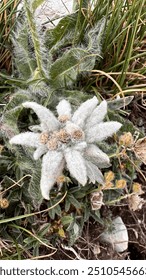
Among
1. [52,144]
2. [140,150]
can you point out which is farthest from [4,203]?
[140,150]

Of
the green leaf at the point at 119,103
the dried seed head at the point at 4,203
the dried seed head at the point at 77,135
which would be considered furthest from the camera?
the green leaf at the point at 119,103

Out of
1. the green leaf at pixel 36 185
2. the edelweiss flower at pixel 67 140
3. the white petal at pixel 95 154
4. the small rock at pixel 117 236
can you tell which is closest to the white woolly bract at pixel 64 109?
the edelweiss flower at pixel 67 140

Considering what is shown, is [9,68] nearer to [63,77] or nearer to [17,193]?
[63,77]

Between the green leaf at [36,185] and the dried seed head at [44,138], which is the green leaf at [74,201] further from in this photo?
the dried seed head at [44,138]

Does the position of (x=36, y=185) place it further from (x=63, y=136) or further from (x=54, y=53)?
(x=54, y=53)
